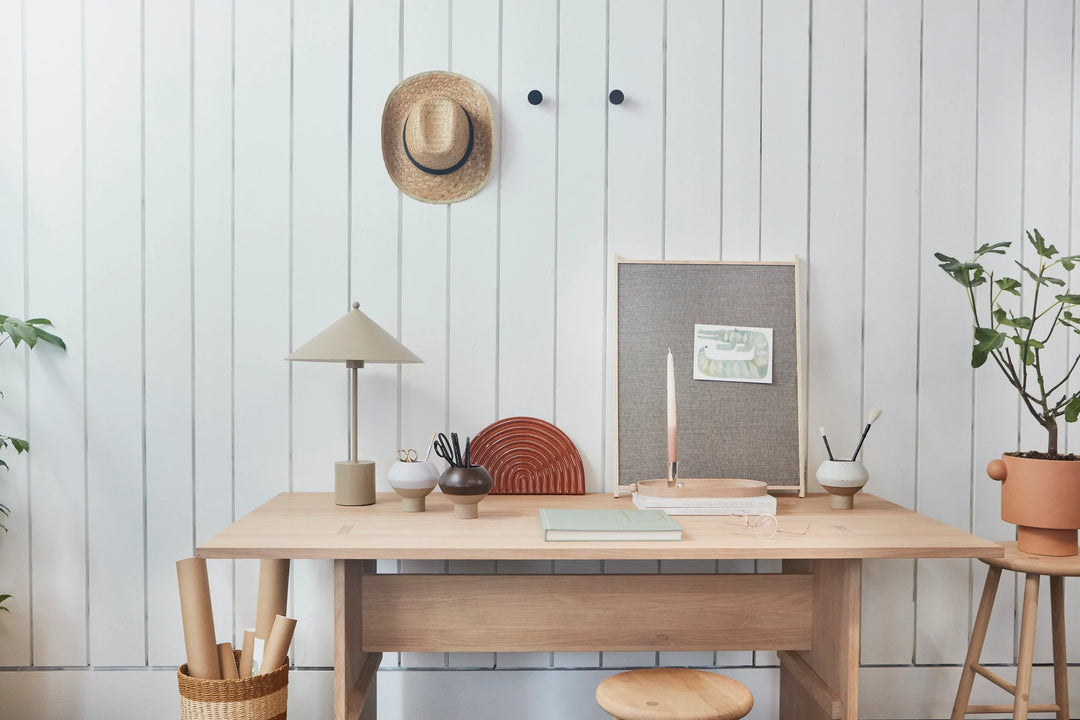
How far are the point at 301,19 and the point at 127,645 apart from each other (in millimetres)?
1728

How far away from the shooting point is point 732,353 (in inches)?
78.1

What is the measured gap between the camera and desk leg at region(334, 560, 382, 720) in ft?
4.93

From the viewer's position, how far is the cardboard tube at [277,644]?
1.58 meters

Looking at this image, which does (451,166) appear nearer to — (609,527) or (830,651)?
(609,527)

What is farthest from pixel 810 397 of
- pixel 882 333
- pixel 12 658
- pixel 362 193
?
pixel 12 658

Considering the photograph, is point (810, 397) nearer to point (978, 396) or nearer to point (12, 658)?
point (978, 396)

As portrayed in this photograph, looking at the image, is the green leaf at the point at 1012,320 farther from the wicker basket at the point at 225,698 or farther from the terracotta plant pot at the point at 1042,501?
the wicker basket at the point at 225,698

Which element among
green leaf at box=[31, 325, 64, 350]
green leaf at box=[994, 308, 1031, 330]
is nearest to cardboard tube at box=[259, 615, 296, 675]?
green leaf at box=[31, 325, 64, 350]

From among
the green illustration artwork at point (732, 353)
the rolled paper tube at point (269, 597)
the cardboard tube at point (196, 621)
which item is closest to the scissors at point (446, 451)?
the rolled paper tube at point (269, 597)

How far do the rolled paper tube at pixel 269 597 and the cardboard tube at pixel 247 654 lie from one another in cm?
2

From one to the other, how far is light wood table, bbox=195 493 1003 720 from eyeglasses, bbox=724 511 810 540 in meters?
0.02

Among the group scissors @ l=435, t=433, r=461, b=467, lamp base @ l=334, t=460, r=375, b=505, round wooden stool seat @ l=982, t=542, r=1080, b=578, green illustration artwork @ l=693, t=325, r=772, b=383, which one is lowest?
round wooden stool seat @ l=982, t=542, r=1080, b=578

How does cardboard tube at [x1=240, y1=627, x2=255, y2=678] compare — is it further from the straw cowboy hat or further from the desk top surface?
the straw cowboy hat

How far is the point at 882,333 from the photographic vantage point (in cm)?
205
